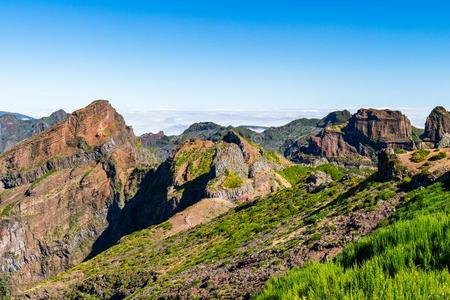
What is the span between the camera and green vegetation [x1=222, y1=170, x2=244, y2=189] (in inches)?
5246

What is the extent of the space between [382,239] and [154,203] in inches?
6755

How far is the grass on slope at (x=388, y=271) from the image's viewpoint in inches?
328

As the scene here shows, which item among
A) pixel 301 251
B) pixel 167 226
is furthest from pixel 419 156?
pixel 167 226

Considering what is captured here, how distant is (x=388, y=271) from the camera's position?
956 centimetres

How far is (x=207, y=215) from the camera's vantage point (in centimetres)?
11844

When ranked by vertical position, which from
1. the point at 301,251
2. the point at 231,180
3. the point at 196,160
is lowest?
the point at 231,180

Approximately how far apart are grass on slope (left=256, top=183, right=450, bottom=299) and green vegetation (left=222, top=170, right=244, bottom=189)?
120m

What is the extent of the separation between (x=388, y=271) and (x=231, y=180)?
417 feet

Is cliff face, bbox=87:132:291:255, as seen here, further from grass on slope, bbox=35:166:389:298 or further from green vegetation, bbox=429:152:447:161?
green vegetation, bbox=429:152:447:161

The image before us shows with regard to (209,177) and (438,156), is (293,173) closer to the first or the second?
(209,177)

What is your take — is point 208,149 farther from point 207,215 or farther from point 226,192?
point 207,215

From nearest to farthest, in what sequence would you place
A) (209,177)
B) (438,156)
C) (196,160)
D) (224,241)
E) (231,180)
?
1. (438,156)
2. (224,241)
3. (231,180)
4. (209,177)
5. (196,160)

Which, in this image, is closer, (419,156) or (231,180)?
(419,156)

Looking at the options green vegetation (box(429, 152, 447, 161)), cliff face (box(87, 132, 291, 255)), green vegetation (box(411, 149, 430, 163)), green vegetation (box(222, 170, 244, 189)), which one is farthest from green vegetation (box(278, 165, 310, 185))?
green vegetation (box(429, 152, 447, 161))
